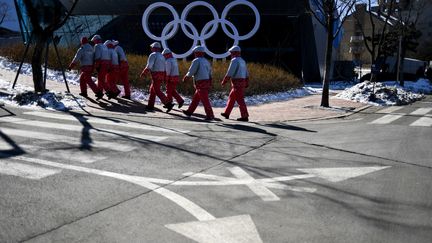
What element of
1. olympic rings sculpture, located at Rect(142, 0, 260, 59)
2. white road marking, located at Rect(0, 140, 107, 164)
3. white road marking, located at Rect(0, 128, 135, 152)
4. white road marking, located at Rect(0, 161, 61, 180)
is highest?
olympic rings sculpture, located at Rect(142, 0, 260, 59)

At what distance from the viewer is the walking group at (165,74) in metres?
12.7

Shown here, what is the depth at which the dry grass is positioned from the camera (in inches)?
719

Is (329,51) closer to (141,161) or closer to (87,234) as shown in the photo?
(141,161)

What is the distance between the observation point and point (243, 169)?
7199 mm

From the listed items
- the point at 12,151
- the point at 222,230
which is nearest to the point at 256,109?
the point at 12,151

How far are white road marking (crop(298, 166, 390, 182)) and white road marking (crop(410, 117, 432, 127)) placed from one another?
600cm

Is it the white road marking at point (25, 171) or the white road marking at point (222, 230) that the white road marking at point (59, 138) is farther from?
the white road marking at point (222, 230)

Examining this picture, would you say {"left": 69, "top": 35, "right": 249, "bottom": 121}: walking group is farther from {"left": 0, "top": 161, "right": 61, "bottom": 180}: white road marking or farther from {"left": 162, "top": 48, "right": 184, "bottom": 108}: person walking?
{"left": 0, "top": 161, "right": 61, "bottom": 180}: white road marking

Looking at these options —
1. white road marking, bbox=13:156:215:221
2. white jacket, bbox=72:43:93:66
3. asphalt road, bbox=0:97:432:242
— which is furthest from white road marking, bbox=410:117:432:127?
white jacket, bbox=72:43:93:66

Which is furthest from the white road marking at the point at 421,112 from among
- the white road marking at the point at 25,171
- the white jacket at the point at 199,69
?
the white road marking at the point at 25,171

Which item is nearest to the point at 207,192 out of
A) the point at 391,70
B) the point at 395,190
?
the point at 395,190

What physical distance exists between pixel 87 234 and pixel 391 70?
1661 inches

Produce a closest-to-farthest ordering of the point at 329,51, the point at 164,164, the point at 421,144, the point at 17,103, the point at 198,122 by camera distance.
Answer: the point at 164,164 → the point at 421,144 → the point at 198,122 → the point at 17,103 → the point at 329,51

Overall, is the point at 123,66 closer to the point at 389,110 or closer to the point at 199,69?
the point at 199,69
